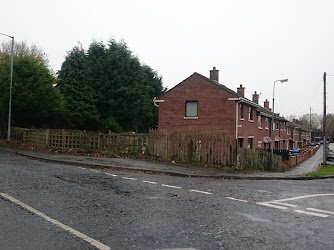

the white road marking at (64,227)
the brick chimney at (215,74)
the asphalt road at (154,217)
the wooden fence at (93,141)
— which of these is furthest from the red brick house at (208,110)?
the white road marking at (64,227)

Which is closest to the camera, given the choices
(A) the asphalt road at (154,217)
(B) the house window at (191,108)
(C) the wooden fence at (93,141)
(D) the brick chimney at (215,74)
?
(A) the asphalt road at (154,217)

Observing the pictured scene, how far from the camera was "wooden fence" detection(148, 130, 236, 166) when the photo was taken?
1638 centimetres

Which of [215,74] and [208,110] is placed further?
[215,74]

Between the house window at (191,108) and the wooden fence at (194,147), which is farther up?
the house window at (191,108)

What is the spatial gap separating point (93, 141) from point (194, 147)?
694cm

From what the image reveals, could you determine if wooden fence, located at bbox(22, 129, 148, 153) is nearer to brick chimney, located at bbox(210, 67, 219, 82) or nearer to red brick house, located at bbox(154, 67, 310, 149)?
red brick house, located at bbox(154, 67, 310, 149)

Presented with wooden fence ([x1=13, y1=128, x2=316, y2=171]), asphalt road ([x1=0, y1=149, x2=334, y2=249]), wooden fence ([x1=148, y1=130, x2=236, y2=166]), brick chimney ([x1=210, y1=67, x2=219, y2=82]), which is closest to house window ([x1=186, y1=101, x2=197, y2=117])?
brick chimney ([x1=210, y1=67, x2=219, y2=82])

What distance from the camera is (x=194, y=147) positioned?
17.1 m

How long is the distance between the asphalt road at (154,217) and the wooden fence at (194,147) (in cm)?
647

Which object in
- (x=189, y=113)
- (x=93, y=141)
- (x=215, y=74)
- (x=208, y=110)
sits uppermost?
(x=215, y=74)

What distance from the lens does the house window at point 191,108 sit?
1075 inches

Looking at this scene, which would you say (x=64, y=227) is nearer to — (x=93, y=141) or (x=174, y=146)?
(x=174, y=146)

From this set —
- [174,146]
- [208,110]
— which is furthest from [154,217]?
[208,110]

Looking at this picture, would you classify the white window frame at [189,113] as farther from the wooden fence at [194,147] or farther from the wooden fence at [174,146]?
the wooden fence at [194,147]
